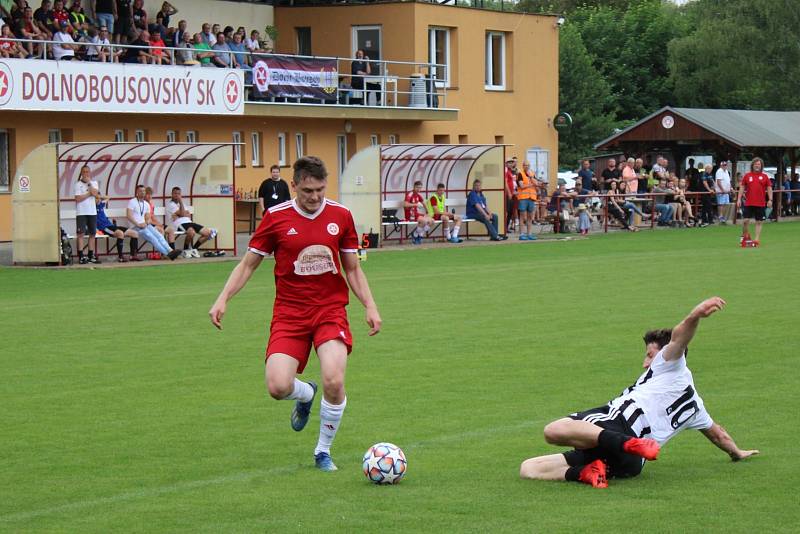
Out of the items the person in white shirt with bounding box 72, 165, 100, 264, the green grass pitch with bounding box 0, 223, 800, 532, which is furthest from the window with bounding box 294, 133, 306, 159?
the green grass pitch with bounding box 0, 223, 800, 532

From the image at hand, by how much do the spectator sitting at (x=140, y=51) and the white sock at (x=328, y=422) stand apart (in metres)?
25.1

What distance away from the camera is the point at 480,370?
1284 centimetres

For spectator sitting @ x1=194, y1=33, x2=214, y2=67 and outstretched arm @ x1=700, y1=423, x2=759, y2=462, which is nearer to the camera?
outstretched arm @ x1=700, y1=423, x2=759, y2=462

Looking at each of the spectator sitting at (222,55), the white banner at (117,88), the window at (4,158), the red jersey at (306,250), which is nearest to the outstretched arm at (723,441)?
the red jersey at (306,250)

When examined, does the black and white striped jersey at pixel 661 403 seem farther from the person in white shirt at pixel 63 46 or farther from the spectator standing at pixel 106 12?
the spectator standing at pixel 106 12

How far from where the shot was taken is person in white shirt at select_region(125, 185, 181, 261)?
2761 centimetres

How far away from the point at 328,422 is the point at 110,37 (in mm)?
27128

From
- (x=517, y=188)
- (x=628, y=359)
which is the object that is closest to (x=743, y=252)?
(x=517, y=188)

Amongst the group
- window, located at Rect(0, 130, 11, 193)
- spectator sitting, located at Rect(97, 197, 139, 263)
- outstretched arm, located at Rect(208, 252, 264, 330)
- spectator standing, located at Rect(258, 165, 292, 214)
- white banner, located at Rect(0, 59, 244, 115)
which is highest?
white banner, located at Rect(0, 59, 244, 115)

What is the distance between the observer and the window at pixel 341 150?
42.2 meters

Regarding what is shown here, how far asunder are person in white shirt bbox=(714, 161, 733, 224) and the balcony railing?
8.94 metres

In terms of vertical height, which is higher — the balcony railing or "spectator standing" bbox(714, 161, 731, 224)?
the balcony railing

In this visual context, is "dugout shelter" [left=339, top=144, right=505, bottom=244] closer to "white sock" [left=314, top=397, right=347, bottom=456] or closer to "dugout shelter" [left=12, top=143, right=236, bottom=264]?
"dugout shelter" [left=12, top=143, right=236, bottom=264]

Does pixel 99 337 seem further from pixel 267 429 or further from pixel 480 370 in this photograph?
pixel 267 429
